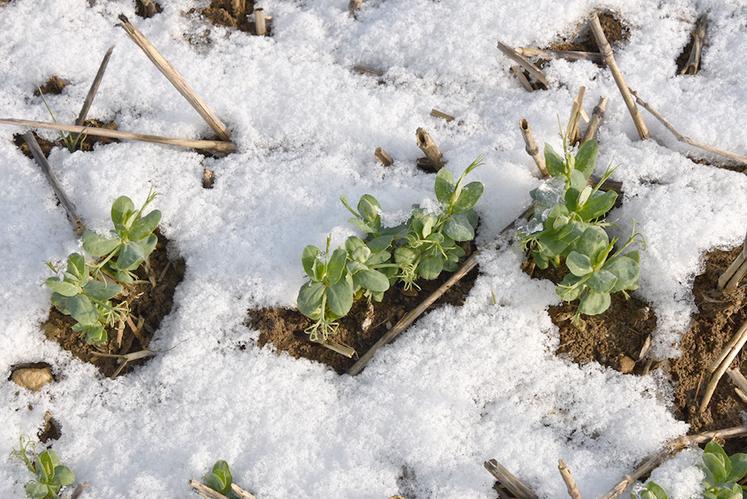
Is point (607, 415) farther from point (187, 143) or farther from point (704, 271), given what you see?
point (187, 143)

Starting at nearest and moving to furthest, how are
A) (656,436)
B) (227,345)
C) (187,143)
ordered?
(656,436), (227,345), (187,143)

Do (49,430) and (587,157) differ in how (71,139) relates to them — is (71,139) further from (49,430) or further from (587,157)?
(587,157)

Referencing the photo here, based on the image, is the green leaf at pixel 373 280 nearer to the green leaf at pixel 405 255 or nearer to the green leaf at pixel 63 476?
the green leaf at pixel 405 255

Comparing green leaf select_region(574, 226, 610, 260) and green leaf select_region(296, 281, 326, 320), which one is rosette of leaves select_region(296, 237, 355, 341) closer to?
green leaf select_region(296, 281, 326, 320)

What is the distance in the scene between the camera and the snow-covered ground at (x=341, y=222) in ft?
7.08

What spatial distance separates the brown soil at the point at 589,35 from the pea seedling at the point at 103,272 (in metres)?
1.43

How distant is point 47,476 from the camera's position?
7.01ft

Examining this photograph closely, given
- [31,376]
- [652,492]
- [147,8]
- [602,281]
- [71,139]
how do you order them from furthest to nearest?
[147,8], [71,139], [31,376], [602,281], [652,492]

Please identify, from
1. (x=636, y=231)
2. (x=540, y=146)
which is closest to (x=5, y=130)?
(x=540, y=146)

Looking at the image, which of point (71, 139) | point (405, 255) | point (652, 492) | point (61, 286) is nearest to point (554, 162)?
point (405, 255)

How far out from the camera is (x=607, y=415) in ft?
7.09

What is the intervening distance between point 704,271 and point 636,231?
0.22 metres

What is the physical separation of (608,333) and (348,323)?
763 millimetres

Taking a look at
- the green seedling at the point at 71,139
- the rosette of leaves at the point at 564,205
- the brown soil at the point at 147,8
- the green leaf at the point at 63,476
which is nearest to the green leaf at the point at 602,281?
the rosette of leaves at the point at 564,205
